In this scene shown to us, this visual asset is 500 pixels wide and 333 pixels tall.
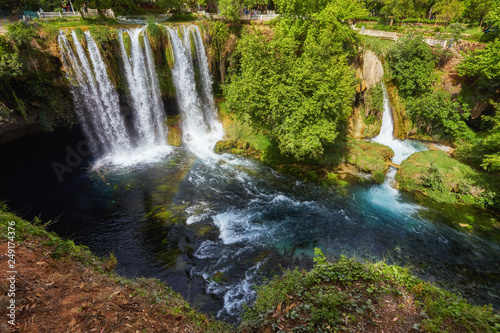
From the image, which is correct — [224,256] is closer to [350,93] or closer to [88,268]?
[88,268]

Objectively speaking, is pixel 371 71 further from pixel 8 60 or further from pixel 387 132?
pixel 8 60

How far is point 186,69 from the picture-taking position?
73.5 feet

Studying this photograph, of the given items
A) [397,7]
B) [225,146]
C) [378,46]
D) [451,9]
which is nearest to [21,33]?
[225,146]

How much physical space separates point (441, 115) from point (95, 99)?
3054 cm

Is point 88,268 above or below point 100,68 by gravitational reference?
below

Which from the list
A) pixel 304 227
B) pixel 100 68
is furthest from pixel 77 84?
pixel 304 227

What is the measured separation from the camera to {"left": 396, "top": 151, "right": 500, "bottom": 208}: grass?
1584 centimetres

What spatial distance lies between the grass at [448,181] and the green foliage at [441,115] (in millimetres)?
5057

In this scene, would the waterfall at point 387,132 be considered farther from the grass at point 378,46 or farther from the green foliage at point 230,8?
the green foliage at point 230,8

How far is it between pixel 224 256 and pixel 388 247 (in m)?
8.74

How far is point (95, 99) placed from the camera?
19.2 meters

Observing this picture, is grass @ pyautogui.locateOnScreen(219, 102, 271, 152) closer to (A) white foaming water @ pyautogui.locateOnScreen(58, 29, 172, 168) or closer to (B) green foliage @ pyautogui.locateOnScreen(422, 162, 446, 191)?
(A) white foaming water @ pyautogui.locateOnScreen(58, 29, 172, 168)

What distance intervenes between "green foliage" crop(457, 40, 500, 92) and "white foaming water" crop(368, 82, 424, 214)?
6693 millimetres

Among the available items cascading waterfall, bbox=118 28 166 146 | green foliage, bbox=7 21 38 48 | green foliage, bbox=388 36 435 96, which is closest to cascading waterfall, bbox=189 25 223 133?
cascading waterfall, bbox=118 28 166 146
